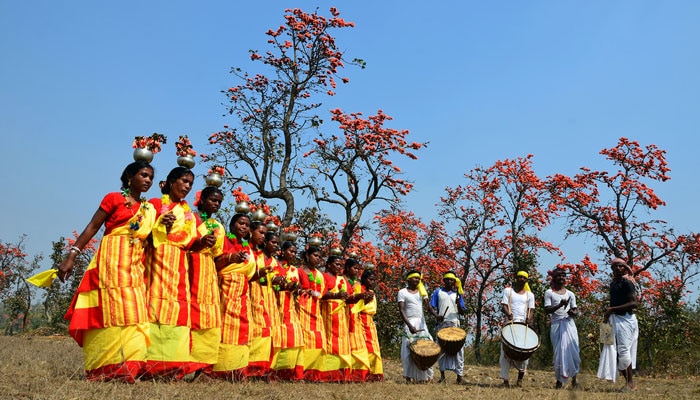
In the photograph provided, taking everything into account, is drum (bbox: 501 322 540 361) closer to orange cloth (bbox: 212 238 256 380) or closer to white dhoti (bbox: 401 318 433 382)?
white dhoti (bbox: 401 318 433 382)

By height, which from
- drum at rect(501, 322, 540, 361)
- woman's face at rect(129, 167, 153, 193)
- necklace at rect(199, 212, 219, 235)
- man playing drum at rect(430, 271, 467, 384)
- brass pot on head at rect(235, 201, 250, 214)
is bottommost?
drum at rect(501, 322, 540, 361)

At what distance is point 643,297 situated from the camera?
1781 centimetres

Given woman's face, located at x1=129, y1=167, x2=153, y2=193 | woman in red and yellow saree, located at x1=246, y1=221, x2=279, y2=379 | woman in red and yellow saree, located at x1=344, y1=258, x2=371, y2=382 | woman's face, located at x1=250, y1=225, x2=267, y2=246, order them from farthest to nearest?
woman in red and yellow saree, located at x1=344, y1=258, x2=371, y2=382 → woman's face, located at x1=250, y1=225, x2=267, y2=246 → woman in red and yellow saree, located at x1=246, y1=221, x2=279, y2=379 → woman's face, located at x1=129, y1=167, x2=153, y2=193

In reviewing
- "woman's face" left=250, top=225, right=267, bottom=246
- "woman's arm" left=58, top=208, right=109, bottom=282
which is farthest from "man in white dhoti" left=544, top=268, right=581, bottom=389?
"woman's arm" left=58, top=208, right=109, bottom=282

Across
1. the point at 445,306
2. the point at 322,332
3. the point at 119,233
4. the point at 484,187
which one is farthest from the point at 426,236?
the point at 119,233

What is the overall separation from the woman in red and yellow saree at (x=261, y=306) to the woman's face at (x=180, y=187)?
1484 millimetres

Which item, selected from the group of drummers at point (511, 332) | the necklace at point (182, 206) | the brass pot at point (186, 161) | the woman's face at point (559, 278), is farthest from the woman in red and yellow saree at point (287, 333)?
the woman's face at point (559, 278)

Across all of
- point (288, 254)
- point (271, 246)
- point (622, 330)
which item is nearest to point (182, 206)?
point (271, 246)

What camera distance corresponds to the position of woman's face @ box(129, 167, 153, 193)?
5438 millimetres

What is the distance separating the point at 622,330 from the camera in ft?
29.6

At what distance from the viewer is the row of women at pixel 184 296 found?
197 inches

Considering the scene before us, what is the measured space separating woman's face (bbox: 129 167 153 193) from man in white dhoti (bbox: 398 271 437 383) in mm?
5023

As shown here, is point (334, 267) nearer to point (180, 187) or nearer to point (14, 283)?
point (180, 187)

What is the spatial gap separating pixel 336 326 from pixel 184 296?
3326mm
